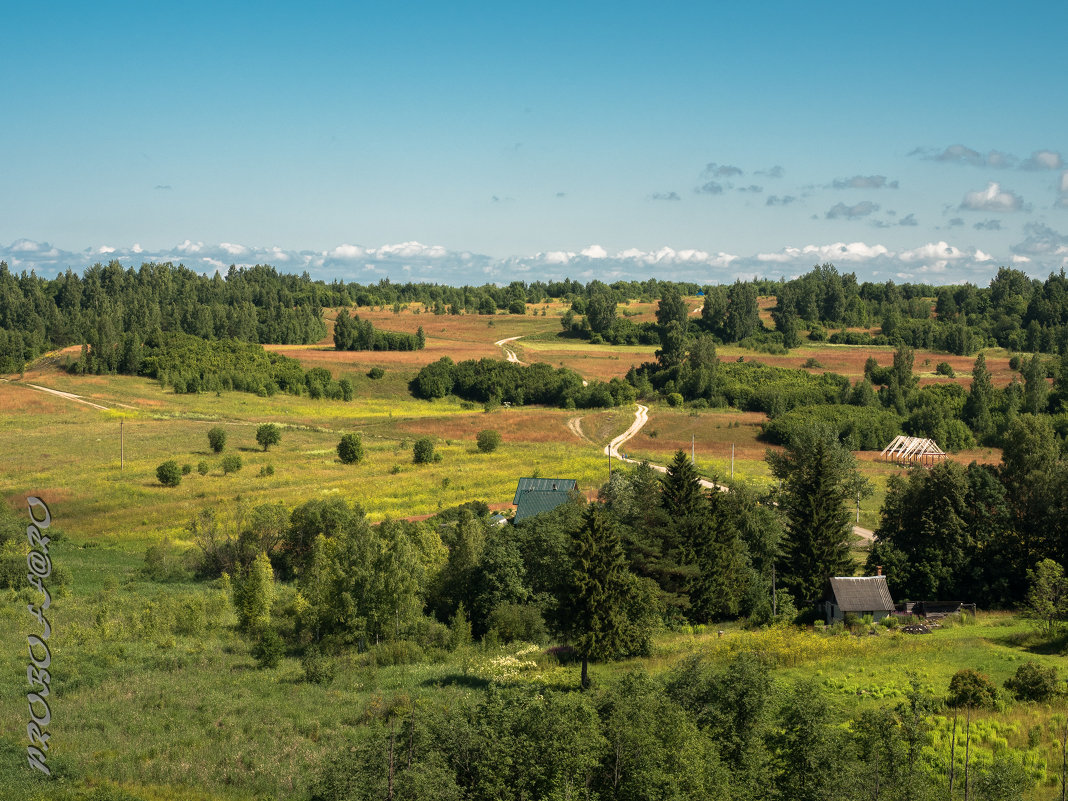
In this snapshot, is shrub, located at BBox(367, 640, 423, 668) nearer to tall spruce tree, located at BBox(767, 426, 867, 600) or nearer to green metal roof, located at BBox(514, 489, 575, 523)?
green metal roof, located at BBox(514, 489, 575, 523)

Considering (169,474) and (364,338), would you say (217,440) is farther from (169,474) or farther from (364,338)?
(364,338)

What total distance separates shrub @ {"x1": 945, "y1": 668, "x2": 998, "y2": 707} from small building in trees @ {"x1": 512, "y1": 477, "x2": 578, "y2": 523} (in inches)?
932

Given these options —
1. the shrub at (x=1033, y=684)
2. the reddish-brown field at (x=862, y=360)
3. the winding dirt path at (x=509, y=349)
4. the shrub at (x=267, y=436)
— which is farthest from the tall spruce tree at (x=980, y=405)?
the shrub at (x=1033, y=684)

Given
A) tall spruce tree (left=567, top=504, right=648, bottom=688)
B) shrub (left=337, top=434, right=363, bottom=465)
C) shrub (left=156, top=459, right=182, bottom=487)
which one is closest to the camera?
tall spruce tree (left=567, top=504, right=648, bottom=688)

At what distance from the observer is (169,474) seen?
63.6m

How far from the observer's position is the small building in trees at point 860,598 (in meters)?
38.2

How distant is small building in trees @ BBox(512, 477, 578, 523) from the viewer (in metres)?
50.0

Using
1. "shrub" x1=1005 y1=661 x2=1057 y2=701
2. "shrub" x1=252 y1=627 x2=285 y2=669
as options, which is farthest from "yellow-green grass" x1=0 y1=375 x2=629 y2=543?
"shrub" x1=1005 y1=661 x2=1057 y2=701

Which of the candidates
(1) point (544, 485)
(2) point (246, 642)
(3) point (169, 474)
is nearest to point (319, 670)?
(2) point (246, 642)

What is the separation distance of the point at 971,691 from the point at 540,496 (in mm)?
28464

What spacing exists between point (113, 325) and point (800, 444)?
101 meters

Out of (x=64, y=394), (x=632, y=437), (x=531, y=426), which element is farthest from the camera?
(x=64, y=394)

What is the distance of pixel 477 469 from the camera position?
71438 millimetres

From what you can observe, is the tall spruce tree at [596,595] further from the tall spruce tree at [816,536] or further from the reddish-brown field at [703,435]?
the reddish-brown field at [703,435]
